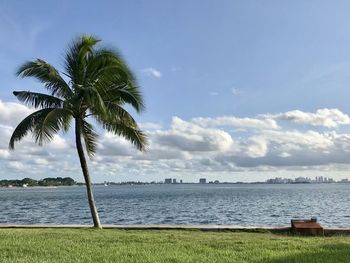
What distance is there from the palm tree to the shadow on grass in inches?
387

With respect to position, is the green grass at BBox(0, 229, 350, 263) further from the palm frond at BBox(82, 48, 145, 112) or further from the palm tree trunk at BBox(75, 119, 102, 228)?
A: the palm frond at BBox(82, 48, 145, 112)

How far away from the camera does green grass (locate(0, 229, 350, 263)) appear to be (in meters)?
10.1

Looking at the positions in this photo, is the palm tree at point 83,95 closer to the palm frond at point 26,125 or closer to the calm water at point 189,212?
the palm frond at point 26,125

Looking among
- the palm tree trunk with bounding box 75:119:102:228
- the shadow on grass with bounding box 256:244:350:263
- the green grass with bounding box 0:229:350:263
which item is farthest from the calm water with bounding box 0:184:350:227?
the shadow on grass with bounding box 256:244:350:263

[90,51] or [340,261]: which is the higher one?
[90,51]

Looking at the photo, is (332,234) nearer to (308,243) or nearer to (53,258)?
(308,243)

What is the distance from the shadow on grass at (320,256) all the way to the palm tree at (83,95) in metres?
9.84

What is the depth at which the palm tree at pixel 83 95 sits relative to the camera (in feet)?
62.4

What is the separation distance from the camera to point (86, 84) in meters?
19.3

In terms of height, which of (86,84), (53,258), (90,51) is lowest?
(53,258)

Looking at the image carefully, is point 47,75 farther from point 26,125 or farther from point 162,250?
point 162,250

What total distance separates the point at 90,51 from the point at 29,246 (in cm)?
968

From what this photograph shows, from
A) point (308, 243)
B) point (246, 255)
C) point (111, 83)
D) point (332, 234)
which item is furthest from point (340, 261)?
point (111, 83)

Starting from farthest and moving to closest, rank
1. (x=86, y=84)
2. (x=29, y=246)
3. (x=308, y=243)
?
(x=86, y=84) → (x=308, y=243) → (x=29, y=246)
